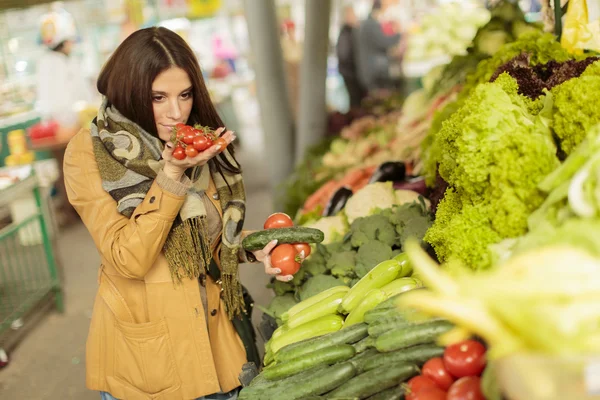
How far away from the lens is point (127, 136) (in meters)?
2.53

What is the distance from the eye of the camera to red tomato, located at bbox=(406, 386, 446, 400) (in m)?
1.83

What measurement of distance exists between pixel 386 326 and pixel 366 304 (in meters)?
0.32

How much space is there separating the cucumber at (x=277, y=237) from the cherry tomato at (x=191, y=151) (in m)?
0.68

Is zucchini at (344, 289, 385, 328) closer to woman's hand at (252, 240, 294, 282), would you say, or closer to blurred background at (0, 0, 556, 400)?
woman's hand at (252, 240, 294, 282)

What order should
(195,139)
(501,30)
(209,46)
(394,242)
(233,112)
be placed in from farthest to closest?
(209,46)
(233,112)
(501,30)
(394,242)
(195,139)

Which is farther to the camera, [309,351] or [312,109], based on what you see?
[312,109]

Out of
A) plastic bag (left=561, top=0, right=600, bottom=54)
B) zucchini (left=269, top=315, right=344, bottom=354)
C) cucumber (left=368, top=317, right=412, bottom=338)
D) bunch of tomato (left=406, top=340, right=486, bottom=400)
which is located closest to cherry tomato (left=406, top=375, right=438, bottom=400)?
bunch of tomato (left=406, top=340, right=486, bottom=400)

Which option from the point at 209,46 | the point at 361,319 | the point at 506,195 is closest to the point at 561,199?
the point at 506,195

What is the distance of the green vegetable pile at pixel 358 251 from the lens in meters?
3.13

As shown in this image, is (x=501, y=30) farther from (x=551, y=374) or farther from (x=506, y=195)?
(x=551, y=374)

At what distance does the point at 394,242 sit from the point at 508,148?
4.71 feet

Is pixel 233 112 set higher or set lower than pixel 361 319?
lower

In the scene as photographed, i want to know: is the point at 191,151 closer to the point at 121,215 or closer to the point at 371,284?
the point at 121,215

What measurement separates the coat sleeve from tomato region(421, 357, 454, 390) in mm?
1134
